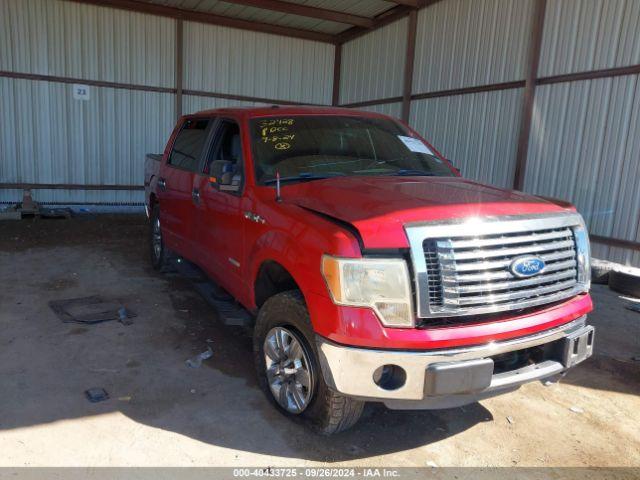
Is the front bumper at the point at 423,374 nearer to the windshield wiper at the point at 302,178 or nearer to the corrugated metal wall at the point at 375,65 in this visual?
the windshield wiper at the point at 302,178

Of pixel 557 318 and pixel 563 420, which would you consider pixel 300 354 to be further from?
pixel 563 420

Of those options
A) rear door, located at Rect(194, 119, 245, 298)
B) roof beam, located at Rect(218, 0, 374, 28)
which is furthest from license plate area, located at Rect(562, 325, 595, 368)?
roof beam, located at Rect(218, 0, 374, 28)

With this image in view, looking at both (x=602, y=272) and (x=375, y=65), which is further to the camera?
(x=375, y=65)

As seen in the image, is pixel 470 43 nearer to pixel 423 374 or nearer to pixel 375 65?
pixel 375 65

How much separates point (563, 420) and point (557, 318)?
96 centimetres

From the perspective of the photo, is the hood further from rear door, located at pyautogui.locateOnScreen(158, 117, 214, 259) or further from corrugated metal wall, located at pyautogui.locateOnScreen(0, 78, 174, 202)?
corrugated metal wall, located at pyautogui.locateOnScreen(0, 78, 174, 202)

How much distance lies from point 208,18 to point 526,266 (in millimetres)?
11585

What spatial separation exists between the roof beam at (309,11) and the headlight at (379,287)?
9.20 meters

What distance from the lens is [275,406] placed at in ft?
10.8

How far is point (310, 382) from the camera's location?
9.49 feet

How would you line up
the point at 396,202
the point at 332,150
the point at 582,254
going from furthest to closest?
the point at 332,150, the point at 582,254, the point at 396,202

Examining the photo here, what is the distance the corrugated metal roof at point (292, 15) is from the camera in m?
11.1

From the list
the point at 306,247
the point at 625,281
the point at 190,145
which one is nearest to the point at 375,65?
the point at 625,281

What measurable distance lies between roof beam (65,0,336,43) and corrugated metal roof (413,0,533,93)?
11.6ft
